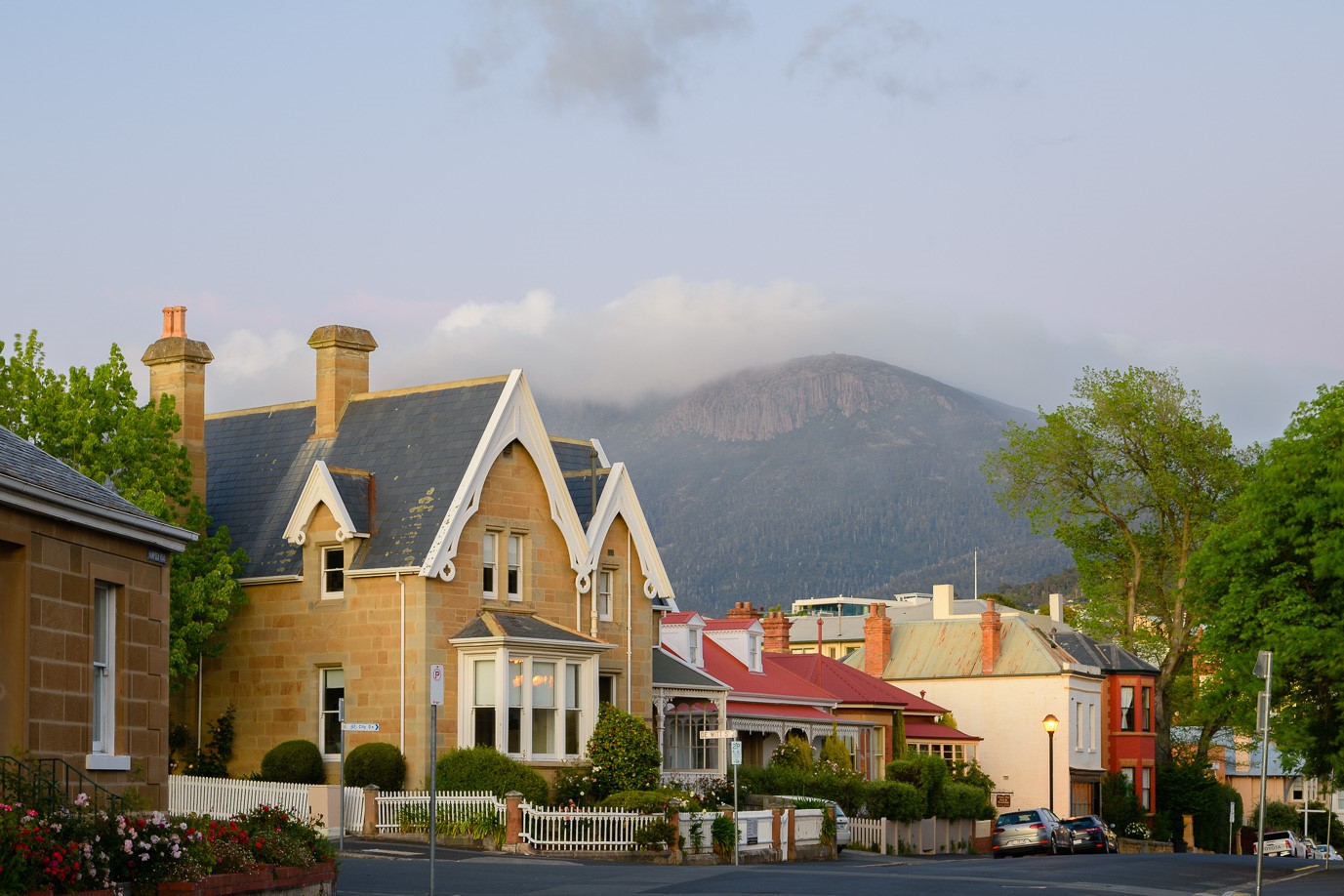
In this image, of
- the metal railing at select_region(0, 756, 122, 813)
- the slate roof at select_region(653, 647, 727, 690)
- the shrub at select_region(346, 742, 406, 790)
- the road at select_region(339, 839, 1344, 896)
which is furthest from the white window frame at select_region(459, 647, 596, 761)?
the metal railing at select_region(0, 756, 122, 813)

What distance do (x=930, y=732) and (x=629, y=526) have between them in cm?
2790

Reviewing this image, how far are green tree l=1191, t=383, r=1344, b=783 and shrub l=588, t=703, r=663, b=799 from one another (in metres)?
13.9

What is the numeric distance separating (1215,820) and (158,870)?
66.7m

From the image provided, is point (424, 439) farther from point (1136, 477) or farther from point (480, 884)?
point (1136, 477)

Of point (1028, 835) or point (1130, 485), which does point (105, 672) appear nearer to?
point (1028, 835)

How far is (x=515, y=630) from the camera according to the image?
44.2 metres

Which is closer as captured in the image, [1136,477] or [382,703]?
[382,703]

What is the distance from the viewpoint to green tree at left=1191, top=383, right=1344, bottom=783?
4128cm

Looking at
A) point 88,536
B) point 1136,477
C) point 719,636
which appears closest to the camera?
point 88,536

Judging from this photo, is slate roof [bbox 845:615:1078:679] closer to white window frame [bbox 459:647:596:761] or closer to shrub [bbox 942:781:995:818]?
shrub [bbox 942:781:995:818]

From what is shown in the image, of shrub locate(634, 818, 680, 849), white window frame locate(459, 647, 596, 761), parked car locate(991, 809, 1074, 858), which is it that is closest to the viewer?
shrub locate(634, 818, 680, 849)

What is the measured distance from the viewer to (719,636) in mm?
63000

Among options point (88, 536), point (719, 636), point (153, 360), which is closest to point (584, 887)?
point (88, 536)

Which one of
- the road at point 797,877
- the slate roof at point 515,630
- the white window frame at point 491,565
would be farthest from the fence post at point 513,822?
the white window frame at point 491,565
